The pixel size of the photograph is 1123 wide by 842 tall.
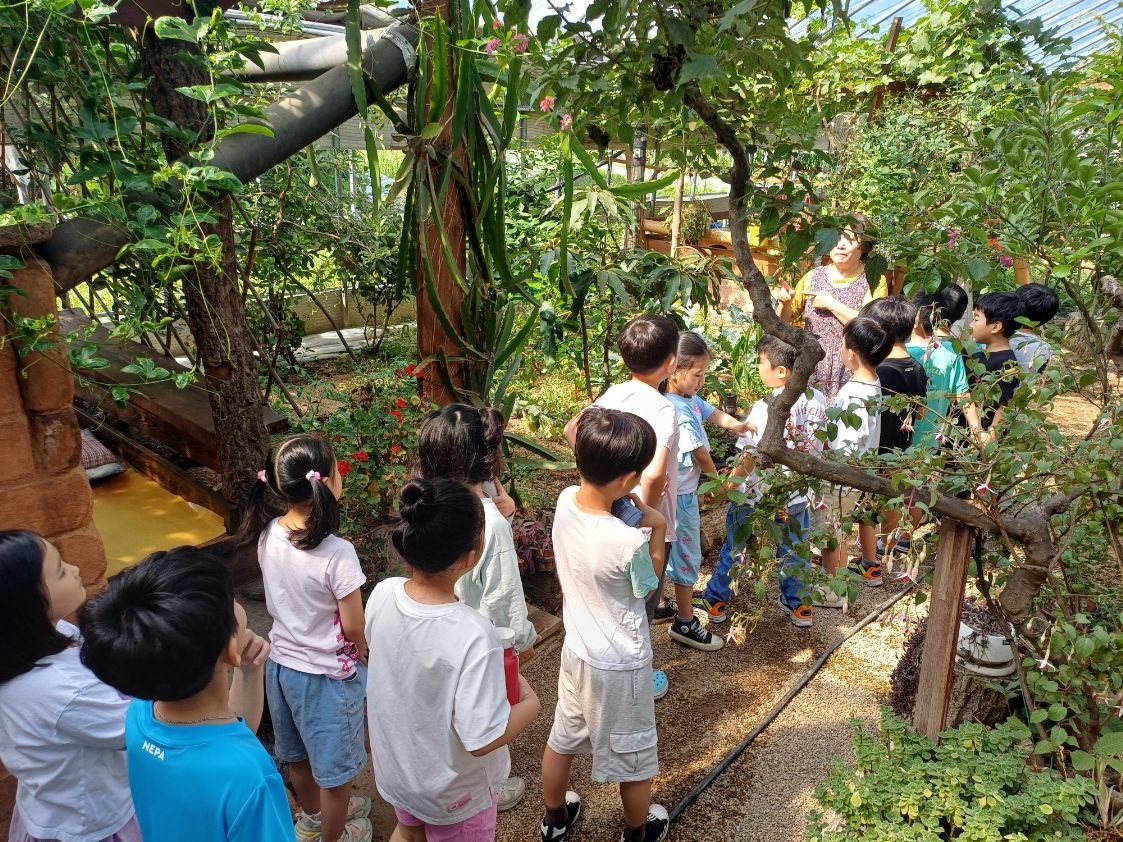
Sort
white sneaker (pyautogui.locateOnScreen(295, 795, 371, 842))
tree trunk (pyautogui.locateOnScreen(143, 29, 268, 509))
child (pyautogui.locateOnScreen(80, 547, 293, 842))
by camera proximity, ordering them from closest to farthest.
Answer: child (pyautogui.locateOnScreen(80, 547, 293, 842))
white sneaker (pyautogui.locateOnScreen(295, 795, 371, 842))
tree trunk (pyautogui.locateOnScreen(143, 29, 268, 509))

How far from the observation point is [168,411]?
3.32 m

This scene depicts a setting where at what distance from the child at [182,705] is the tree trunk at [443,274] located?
1553 millimetres

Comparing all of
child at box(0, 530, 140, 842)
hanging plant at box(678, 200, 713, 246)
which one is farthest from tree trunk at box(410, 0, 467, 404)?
hanging plant at box(678, 200, 713, 246)

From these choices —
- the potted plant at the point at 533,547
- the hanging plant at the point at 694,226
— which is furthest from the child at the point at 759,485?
the hanging plant at the point at 694,226

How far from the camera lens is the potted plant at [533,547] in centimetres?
322

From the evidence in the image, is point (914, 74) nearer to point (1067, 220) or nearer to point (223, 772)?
point (1067, 220)

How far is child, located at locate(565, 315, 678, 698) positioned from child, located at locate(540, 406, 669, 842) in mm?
557

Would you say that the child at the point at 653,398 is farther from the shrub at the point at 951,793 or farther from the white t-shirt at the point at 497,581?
the shrub at the point at 951,793

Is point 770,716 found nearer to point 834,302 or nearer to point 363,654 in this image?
point 363,654

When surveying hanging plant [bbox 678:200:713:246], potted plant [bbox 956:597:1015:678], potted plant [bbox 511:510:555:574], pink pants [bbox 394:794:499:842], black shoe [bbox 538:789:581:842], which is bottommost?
black shoe [bbox 538:789:581:842]

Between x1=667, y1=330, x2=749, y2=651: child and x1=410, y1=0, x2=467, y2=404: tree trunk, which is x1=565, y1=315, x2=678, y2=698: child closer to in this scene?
x1=667, y1=330, x2=749, y2=651: child

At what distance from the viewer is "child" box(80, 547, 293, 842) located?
119cm

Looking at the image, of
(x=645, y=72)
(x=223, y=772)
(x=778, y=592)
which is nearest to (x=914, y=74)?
(x=778, y=592)

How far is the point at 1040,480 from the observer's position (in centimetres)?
175
